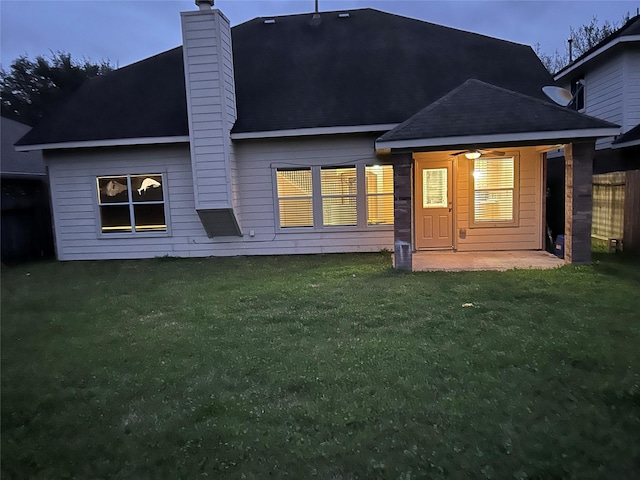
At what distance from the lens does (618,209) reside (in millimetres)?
9852

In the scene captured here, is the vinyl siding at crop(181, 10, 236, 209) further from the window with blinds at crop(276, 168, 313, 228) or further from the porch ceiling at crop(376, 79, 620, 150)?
the porch ceiling at crop(376, 79, 620, 150)

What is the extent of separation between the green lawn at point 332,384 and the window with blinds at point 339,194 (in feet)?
12.6

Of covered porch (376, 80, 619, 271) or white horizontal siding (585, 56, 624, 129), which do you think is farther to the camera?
white horizontal siding (585, 56, 624, 129)

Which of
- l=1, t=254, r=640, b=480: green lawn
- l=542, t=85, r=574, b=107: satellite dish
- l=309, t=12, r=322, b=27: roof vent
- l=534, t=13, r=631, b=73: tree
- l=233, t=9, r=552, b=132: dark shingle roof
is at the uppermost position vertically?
l=534, t=13, r=631, b=73: tree

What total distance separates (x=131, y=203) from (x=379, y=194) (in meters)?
5.83

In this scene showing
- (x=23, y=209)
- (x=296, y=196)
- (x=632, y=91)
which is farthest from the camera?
(x=23, y=209)

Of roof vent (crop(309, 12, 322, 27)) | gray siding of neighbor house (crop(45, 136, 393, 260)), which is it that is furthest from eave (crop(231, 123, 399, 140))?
roof vent (crop(309, 12, 322, 27))

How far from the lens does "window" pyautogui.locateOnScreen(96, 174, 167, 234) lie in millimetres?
10891

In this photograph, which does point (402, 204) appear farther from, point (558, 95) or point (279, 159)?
point (558, 95)

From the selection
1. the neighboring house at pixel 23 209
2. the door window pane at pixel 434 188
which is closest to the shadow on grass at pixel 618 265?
the door window pane at pixel 434 188

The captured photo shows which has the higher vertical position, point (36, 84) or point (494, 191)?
point (36, 84)

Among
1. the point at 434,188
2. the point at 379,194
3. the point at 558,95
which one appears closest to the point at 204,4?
the point at 379,194

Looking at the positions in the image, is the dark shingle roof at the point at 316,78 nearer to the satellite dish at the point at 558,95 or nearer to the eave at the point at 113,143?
the eave at the point at 113,143

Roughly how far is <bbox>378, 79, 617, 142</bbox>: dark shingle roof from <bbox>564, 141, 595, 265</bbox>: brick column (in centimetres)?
60
